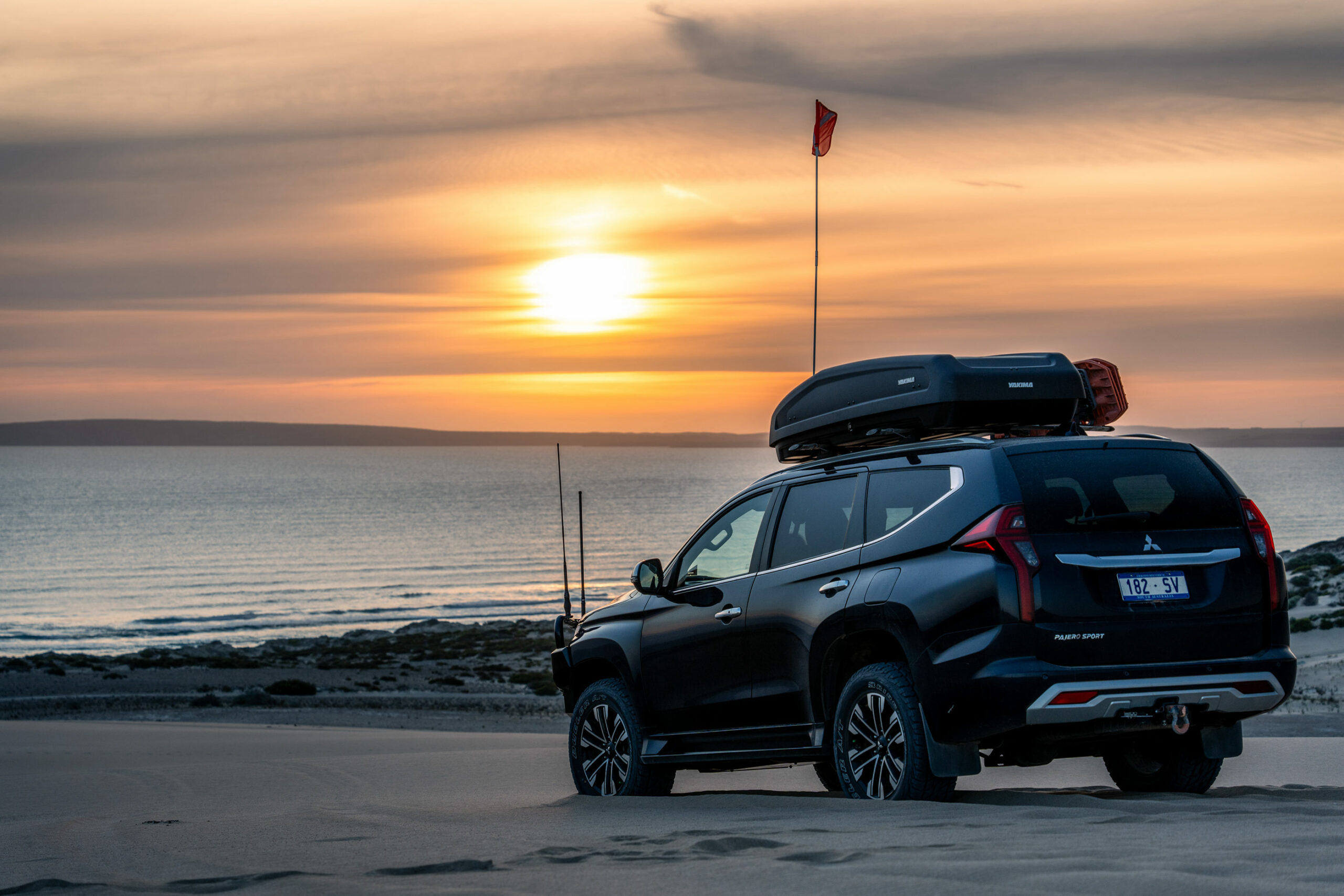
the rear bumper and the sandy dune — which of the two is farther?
the rear bumper

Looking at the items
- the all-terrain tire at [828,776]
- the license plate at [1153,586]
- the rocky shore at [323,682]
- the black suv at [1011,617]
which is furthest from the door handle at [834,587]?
the rocky shore at [323,682]

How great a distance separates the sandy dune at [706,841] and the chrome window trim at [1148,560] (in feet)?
3.61

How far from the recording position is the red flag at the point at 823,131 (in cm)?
1120

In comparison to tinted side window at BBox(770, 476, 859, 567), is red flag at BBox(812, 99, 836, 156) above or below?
above

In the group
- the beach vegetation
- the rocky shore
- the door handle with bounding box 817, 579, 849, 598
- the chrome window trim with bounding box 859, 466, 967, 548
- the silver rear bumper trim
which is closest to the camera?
the silver rear bumper trim

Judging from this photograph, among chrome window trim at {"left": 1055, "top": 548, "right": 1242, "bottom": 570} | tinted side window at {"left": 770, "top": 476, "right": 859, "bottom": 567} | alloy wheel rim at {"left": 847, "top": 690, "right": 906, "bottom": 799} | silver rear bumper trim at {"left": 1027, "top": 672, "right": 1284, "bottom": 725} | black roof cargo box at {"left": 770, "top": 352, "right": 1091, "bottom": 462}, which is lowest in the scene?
alloy wheel rim at {"left": 847, "top": 690, "right": 906, "bottom": 799}

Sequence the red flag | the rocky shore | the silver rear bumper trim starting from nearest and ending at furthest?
the silver rear bumper trim
the red flag
the rocky shore

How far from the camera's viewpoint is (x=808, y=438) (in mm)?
8117

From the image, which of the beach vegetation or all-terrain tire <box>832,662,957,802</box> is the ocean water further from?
all-terrain tire <box>832,662,957,802</box>

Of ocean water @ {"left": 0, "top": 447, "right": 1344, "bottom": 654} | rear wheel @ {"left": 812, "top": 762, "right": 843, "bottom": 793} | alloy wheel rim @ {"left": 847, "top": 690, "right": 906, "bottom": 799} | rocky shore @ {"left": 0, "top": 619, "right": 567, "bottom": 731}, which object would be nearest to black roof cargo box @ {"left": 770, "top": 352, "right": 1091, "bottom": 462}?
alloy wheel rim @ {"left": 847, "top": 690, "right": 906, "bottom": 799}

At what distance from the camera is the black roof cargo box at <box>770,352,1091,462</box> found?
A: 7168 mm

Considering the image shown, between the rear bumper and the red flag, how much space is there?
232 inches

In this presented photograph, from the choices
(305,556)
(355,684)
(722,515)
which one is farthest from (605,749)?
(305,556)

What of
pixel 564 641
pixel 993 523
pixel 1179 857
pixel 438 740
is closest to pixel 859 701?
pixel 993 523
